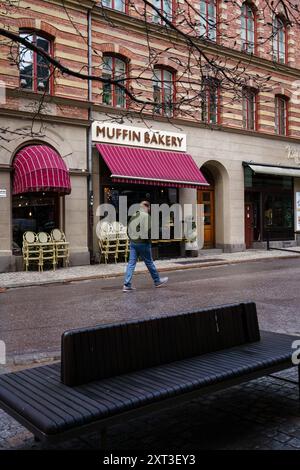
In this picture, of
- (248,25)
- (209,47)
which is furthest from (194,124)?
(248,25)

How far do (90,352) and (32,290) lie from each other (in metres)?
9.30

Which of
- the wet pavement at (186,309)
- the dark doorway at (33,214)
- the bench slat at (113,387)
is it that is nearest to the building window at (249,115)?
the wet pavement at (186,309)

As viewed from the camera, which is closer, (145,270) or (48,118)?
(145,270)

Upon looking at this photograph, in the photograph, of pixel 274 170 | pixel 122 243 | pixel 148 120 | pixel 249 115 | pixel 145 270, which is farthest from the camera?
pixel 274 170

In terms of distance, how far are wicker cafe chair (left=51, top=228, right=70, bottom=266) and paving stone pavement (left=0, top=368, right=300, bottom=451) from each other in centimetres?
1253

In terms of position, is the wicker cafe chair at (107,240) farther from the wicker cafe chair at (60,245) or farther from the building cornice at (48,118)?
the building cornice at (48,118)

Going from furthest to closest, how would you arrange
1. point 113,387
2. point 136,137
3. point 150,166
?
point 136,137
point 150,166
point 113,387

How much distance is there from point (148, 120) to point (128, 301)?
1059cm

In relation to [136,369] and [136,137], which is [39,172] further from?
[136,369]

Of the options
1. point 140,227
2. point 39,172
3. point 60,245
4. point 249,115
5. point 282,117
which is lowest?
point 60,245

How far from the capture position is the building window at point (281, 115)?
24.4 m

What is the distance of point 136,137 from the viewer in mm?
18562

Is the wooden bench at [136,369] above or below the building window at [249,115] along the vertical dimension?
below

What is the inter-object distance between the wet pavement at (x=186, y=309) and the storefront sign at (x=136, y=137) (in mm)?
5624
